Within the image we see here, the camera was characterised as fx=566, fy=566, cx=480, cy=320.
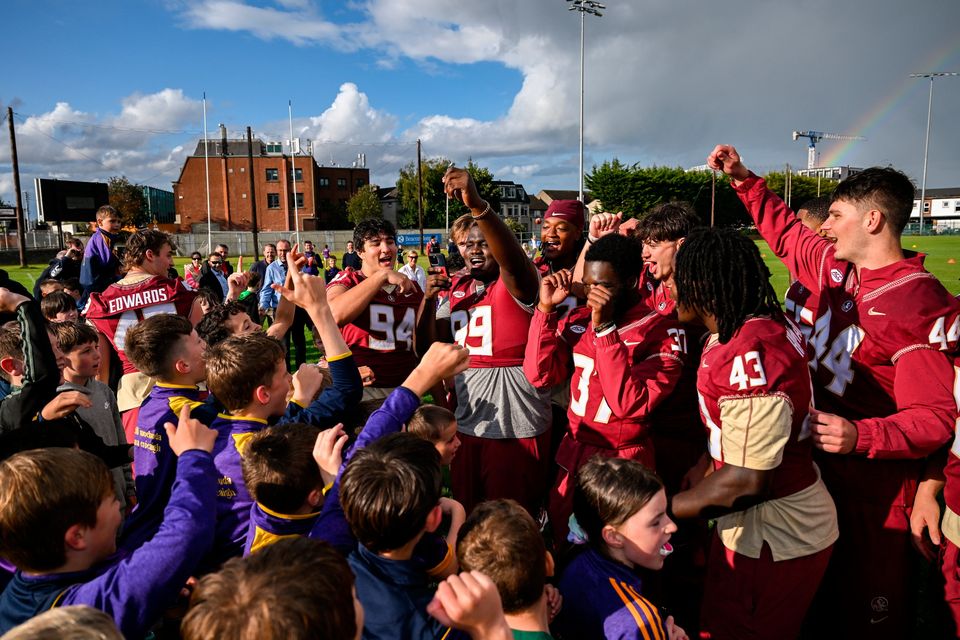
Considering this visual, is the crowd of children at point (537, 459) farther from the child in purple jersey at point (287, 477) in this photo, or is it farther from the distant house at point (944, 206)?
the distant house at point (944, 206)

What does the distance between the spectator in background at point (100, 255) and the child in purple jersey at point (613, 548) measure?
7543mm

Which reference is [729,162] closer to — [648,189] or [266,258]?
[266,258]

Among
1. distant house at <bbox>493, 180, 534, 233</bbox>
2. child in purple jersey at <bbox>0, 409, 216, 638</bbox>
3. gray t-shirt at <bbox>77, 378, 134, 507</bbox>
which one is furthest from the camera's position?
distant house at <bbox>493, 180, 534, 233</bbox>

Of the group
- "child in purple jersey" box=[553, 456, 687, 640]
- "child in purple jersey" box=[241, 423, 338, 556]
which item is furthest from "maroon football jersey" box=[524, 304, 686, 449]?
"child in purple jersey" box=[241, 423, 338, 556]

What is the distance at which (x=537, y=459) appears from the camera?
3.68m

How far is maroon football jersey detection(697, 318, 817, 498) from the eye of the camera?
2.19m

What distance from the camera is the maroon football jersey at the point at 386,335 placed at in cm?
461

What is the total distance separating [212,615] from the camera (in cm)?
122

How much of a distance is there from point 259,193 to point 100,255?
219 ft

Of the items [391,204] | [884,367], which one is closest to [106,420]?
[884,367]

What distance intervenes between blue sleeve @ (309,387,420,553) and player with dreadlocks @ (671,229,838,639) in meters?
1.22

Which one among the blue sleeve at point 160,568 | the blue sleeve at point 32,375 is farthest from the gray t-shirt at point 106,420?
the blue sleeve at point 160,568

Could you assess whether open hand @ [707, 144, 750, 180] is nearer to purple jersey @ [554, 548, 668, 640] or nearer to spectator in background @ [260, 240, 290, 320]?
purple jersey @ [554, 548, 668, 640]

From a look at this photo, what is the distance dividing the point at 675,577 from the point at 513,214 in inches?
3912
